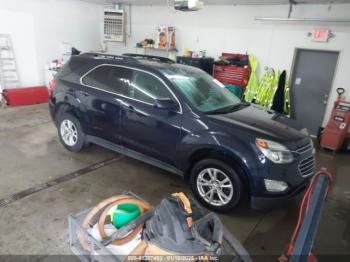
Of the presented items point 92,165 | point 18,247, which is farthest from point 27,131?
point 18,247

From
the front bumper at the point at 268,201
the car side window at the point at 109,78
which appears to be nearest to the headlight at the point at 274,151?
the front bumper at the point at 268,201

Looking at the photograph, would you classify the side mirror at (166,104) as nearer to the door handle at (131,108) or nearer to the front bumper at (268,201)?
the door handle at (131,108)

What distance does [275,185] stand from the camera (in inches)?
105

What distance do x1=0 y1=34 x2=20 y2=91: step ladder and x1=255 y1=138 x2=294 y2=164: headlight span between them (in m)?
6.92

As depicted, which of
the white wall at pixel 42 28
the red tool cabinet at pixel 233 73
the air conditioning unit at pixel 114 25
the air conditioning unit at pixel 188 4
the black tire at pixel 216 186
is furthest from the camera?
the air conditioning unit at pixel 114 25

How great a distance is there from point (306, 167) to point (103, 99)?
258 cm

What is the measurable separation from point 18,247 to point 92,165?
1702 millimetres

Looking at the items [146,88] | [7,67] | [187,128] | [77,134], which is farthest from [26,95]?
[187,128]

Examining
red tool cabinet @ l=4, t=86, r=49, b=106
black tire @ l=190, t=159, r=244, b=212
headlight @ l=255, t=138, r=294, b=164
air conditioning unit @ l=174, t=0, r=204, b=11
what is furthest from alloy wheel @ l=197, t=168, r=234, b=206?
red tool cabinet @ l=4, t=86, r=49, b=106

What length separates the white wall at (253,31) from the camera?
5500 mm

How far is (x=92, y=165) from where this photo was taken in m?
3.93

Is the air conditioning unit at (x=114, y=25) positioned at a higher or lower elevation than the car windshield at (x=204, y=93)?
higher

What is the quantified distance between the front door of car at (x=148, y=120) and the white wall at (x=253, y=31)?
13.2 ft

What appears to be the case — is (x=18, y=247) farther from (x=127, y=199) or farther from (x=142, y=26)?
(x=142, y=26)
